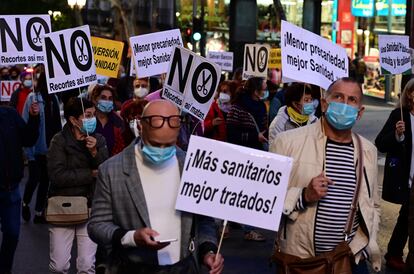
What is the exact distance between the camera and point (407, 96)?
27.5 ft

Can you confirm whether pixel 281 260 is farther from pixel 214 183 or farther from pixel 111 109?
pixel 111 109

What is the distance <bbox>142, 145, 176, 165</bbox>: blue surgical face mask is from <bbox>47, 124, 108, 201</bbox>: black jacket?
2883mm

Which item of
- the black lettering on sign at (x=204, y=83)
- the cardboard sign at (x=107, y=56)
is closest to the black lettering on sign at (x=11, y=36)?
the cardboard sign at (x=107, y=56)

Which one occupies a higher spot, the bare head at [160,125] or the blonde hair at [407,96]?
the bare head at [160,125]

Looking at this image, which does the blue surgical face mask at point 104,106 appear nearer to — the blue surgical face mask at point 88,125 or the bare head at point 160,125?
the blue surgical face mask at point 88,125

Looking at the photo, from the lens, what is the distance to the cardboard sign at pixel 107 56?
12.4 meters

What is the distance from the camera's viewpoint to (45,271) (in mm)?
8672

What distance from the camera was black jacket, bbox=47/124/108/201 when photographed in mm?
7145

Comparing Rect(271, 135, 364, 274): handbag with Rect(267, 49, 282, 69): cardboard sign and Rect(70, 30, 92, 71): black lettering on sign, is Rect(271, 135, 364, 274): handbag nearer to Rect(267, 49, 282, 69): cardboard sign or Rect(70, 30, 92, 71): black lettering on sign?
Rect(70, 30, 92, 71): black lettering on sign

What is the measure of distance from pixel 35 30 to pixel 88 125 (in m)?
3.47

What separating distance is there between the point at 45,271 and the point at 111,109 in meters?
1.58

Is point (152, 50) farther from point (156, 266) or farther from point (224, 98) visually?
point (156, 266)

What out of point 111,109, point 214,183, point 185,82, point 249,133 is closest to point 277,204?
point 214,183

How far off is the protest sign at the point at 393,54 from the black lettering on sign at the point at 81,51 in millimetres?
3744
